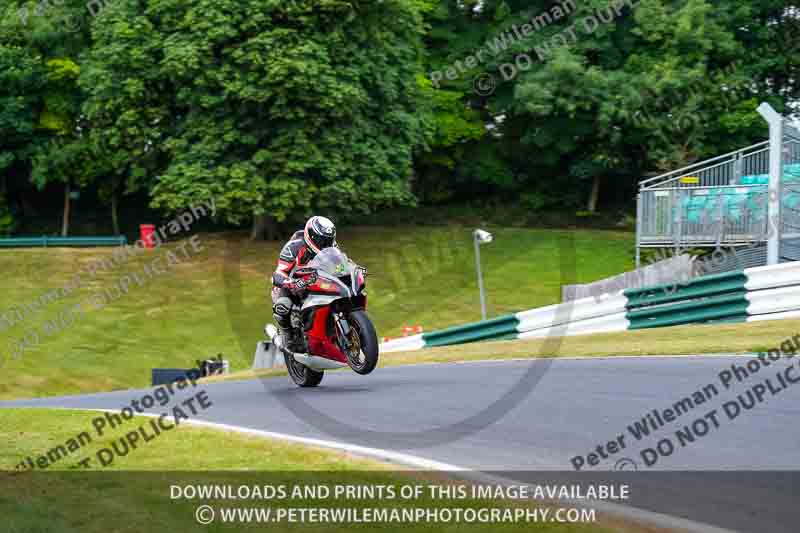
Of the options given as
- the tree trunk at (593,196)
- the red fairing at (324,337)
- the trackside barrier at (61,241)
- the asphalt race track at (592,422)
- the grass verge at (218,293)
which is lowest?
the grass verge at (218,293)

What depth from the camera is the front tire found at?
11.0 metres

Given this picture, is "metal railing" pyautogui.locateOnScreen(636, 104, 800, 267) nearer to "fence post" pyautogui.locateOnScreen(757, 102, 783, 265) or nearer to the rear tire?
"fence post" pyautogui.locateOnScreen(757, 102, 783, 265)

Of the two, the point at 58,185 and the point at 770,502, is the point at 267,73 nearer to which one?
the point at 58,185

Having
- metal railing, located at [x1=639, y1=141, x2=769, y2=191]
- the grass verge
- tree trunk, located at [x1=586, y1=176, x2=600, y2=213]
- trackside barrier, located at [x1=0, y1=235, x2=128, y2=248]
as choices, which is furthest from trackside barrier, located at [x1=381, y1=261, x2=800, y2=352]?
tree trunk, located at [x1=586, y1=176, x2=600, y2=213]

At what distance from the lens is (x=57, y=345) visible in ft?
104

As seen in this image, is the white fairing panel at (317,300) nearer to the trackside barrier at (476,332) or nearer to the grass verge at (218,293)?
the trackside barrier at (476,332)

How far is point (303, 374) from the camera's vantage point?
41.7ft

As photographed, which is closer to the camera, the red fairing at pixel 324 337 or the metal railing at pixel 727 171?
the red fairing at pixel 324 337

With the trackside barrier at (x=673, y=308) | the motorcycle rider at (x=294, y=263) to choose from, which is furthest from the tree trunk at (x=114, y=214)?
the motorcycle rider at (x=294, y=263)

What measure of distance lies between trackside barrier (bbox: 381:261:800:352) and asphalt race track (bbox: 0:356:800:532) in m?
4.19

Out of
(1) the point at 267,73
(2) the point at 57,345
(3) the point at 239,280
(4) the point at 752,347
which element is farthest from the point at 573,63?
(4) the point at 752,347

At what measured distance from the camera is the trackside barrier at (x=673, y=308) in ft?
53.2

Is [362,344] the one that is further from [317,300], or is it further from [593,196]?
[593,196]

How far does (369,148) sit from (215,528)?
36002 millimetres
